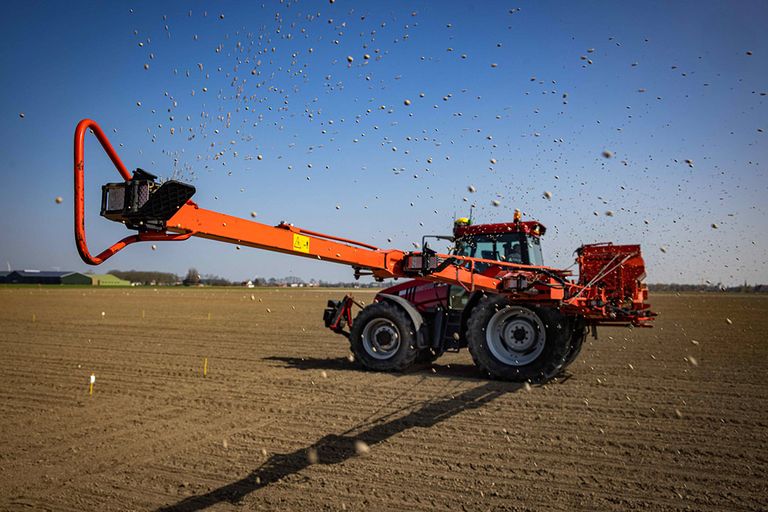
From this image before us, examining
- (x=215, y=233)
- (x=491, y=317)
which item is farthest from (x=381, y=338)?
(x=215, y=233)

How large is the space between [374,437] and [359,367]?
4174 mm

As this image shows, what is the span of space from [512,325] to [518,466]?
3.49 meters

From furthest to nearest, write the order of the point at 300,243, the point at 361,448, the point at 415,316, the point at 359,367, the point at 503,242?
the point at 359,367
the point at 503,242
the point at 415,316
the point at 361,448
the point at 300,243

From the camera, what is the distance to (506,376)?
25.4ft

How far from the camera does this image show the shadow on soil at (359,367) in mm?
8695

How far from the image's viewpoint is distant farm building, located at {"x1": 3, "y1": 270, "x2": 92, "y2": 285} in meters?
99.6

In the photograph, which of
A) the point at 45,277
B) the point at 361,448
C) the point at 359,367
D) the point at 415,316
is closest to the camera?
the point at 361,448

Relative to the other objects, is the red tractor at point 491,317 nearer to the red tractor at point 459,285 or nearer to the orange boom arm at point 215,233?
the red tractor at point 459,285

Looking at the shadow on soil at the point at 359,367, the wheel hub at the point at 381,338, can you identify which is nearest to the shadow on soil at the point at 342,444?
the shadow on soil at the point at 359,367

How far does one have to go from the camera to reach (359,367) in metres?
9.40

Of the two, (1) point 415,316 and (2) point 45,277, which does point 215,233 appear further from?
(2) point 45,277

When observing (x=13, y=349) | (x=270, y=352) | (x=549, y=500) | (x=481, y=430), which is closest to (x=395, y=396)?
(x=481, y=430)

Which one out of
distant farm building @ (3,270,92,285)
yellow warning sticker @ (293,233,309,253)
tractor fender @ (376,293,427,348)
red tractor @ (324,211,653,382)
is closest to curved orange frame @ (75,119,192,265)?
yellow warning sticker @ (293,233,309,253)

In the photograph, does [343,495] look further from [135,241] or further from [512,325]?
[512,325]
